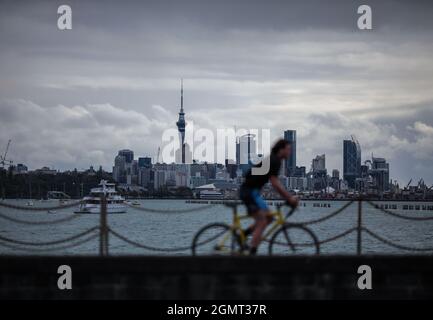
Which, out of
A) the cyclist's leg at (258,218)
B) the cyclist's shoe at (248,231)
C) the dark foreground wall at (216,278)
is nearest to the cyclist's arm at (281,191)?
the cyclist's leg at (258,218)

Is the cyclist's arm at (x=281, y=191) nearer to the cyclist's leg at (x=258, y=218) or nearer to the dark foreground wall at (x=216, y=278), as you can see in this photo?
the cyclist's leg at (x=258, y=218)

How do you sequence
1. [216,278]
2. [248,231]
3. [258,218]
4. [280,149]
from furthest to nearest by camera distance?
[248,231]
[258,218]
[280,149]
[216,278]

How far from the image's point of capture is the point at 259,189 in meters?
14.4

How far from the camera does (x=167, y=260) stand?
1335 cm

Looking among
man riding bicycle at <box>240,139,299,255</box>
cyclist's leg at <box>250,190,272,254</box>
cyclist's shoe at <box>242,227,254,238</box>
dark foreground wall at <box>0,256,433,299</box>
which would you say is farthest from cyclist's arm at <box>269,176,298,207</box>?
dark foreground wall at <box>0,256,433,299</box>

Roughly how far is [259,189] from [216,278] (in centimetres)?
193

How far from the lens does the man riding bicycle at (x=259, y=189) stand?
14234mm

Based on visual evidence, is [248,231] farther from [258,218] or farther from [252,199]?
[252,199]

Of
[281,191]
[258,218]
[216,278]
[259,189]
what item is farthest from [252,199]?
[216,278]

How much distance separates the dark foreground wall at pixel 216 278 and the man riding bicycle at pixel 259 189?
1.14 m

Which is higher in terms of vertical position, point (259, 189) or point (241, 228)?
point (259, 189)

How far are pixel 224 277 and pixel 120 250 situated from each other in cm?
4561
